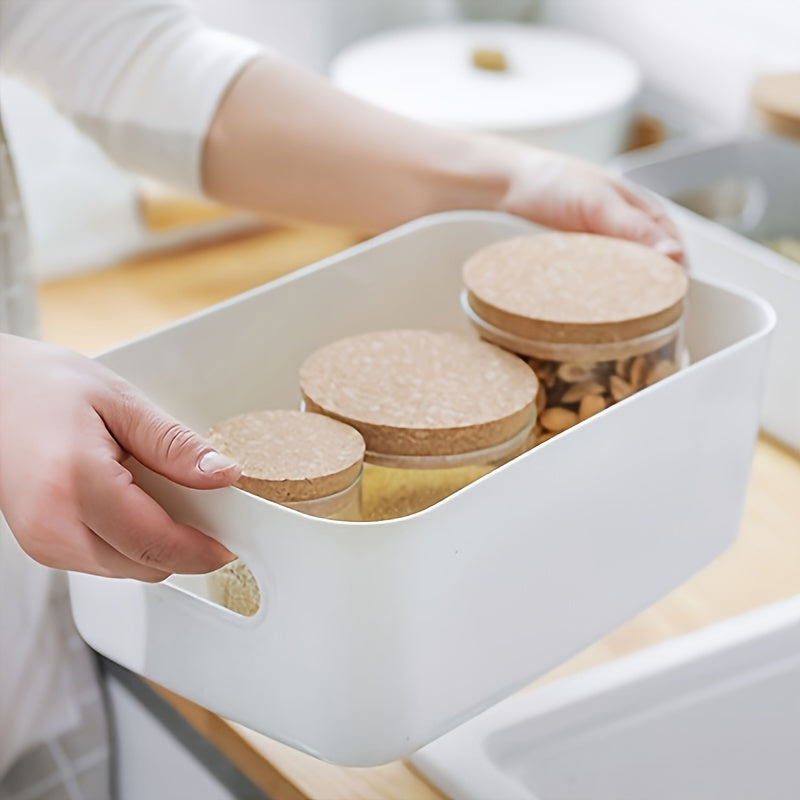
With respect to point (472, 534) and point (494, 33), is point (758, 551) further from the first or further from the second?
point (494, 33)

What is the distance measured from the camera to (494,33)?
1.15m

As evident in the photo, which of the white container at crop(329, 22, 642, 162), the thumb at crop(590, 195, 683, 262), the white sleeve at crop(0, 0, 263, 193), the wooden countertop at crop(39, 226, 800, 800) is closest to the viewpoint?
the wooden countertop at crop(39, 226, 800, 800)

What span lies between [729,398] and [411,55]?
0.65m

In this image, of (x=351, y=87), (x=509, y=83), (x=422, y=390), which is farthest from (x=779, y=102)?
(x=422, y=390)

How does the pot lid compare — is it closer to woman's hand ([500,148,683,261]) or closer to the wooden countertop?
the wooden countertop

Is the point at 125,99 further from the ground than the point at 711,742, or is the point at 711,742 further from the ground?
the point at 125,99

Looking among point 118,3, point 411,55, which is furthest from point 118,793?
point 411,55

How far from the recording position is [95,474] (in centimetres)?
42

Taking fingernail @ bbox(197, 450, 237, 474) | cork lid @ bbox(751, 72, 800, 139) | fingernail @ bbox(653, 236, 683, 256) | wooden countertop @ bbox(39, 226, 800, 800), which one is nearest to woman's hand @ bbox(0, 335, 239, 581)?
fingernail @ bbox(197, 450, 237, 474)

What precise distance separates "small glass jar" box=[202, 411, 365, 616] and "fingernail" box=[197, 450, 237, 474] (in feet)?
0.14

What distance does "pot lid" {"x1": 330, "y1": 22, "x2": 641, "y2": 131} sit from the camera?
99 centimetres

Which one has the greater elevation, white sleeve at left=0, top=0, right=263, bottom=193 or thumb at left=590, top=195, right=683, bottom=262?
white sleeve at left=0, top=0, right=263, bottom=193

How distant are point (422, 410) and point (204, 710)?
190 millimetres

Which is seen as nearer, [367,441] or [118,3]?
[367,441]
